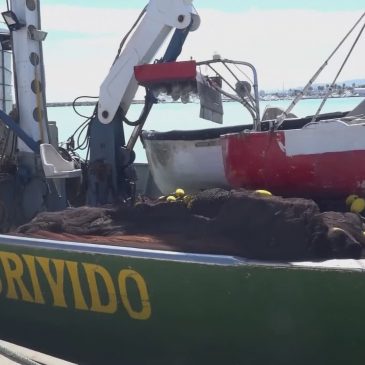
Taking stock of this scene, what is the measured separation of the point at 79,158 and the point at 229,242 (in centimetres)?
319

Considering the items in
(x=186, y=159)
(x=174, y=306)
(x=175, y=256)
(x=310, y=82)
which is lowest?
(x=174, y=306)

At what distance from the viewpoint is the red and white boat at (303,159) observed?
4742 mm

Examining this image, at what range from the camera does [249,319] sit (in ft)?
12.5

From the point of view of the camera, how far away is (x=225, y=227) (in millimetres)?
4250

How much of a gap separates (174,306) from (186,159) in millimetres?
1943

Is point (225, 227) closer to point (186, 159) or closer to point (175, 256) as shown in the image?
point (175, 256)

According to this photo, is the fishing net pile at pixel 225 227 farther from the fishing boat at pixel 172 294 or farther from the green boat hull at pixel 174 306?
the green boat hull at pixel 174 306

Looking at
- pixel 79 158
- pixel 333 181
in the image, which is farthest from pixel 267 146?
pixel 79 158

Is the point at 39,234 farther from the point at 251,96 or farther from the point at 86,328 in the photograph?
the point at 251,96

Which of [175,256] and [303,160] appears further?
[303,160]

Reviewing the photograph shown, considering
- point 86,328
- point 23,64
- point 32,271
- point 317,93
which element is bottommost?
point 86,328

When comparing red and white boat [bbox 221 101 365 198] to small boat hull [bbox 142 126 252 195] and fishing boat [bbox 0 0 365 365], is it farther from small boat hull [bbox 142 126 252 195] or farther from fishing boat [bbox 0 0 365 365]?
fishing boat [bbox 0 0 365 365]

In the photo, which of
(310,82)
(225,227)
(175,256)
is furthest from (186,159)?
(175,256)

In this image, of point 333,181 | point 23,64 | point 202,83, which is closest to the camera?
point 333,181
